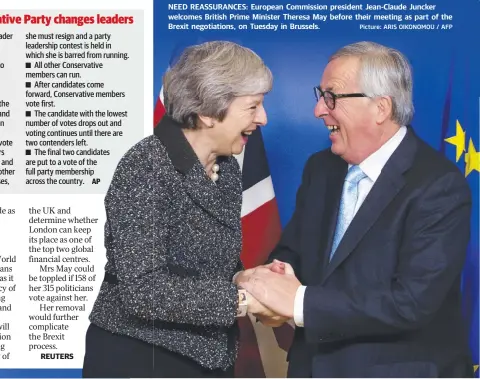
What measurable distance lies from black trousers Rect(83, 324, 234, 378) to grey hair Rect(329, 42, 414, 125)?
1.30 m

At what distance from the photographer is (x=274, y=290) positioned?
310 cm

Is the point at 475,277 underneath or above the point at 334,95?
underneath

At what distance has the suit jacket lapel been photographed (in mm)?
3074

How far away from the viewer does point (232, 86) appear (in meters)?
2.98

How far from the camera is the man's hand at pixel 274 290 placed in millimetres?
3072

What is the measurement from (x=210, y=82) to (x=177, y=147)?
286 millimetres

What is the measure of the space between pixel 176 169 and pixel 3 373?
4.56 feet

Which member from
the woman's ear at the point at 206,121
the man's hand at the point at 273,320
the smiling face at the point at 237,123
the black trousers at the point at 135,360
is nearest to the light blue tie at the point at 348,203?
the man's hand at the point at 273,320

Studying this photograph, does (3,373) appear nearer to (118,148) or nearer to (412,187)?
(118,148)

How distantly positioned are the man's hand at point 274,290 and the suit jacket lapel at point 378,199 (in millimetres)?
180

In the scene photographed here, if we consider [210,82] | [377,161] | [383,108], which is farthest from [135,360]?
[383,108]

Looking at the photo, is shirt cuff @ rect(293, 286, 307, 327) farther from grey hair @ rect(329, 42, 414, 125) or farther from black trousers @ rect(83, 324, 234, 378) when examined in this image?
grey hair @ rect(329, 42, 414, 125)

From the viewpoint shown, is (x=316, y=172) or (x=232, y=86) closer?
(x=232, y=86)

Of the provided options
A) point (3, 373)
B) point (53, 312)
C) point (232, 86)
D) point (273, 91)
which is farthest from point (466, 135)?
point (3, 373)
